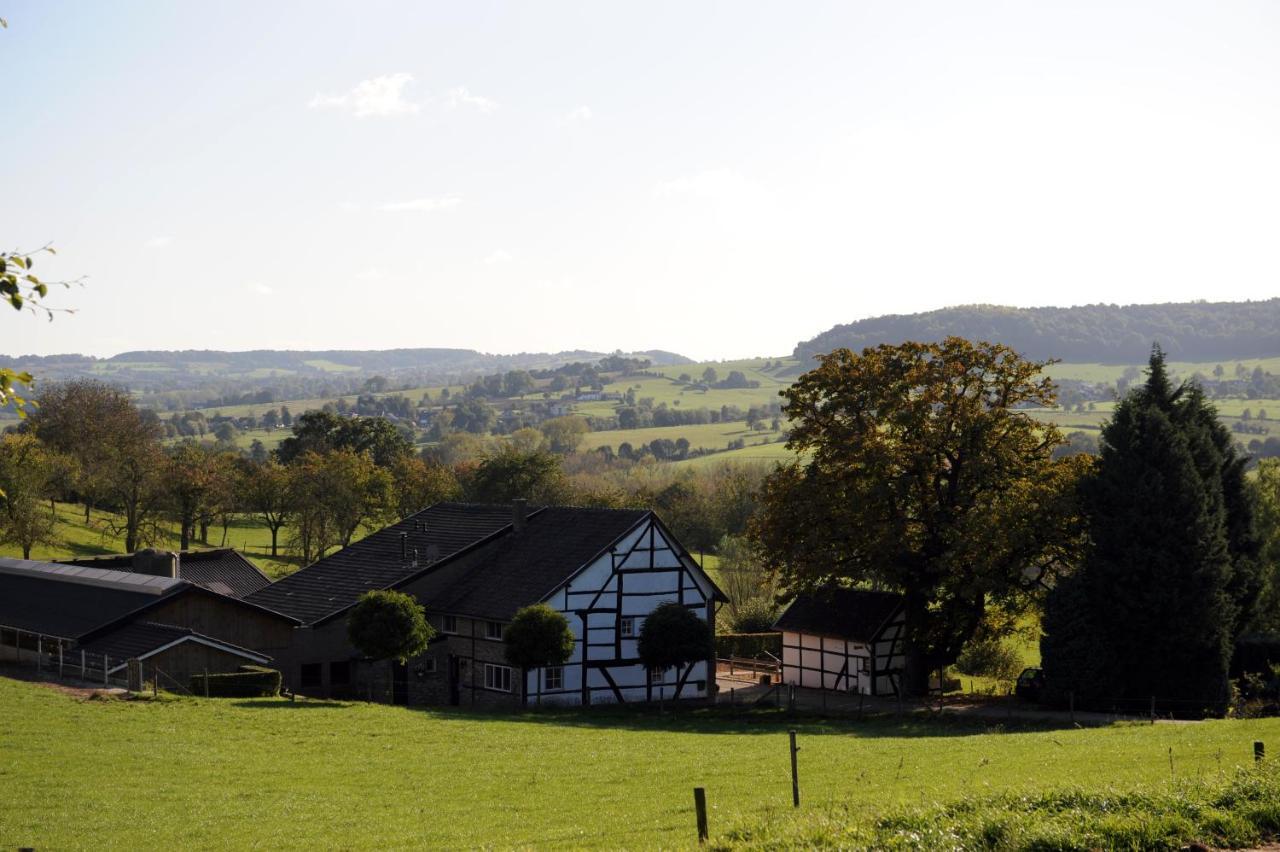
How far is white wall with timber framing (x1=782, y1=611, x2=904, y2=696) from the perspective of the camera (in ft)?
150

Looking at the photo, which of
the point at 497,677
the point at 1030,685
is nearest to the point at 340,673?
the point at 497,677

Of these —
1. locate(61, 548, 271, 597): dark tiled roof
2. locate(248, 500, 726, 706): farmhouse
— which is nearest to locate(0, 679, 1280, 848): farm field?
locate(248, 500, 726, 706): farmhouse

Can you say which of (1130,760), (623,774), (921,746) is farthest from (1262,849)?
(921,746)

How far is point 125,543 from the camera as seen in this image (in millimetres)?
78250

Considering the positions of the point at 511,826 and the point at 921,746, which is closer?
the point at 511,826

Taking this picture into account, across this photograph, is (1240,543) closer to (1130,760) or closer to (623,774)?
(1130,760)

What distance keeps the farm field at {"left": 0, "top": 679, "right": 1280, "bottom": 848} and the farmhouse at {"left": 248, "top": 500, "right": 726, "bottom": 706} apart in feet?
27.4

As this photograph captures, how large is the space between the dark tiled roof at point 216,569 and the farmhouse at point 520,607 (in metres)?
7.26

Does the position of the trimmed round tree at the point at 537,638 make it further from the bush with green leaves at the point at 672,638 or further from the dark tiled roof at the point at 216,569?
the dark tiled roof at the point at 216,569

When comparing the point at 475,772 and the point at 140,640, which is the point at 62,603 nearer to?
the point at 140,640

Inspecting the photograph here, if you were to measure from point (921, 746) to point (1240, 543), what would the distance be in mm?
19720

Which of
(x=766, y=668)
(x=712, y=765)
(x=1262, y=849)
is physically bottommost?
(x=766, y=668)

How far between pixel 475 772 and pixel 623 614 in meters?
19.9

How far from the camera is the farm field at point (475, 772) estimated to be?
61.4ft
